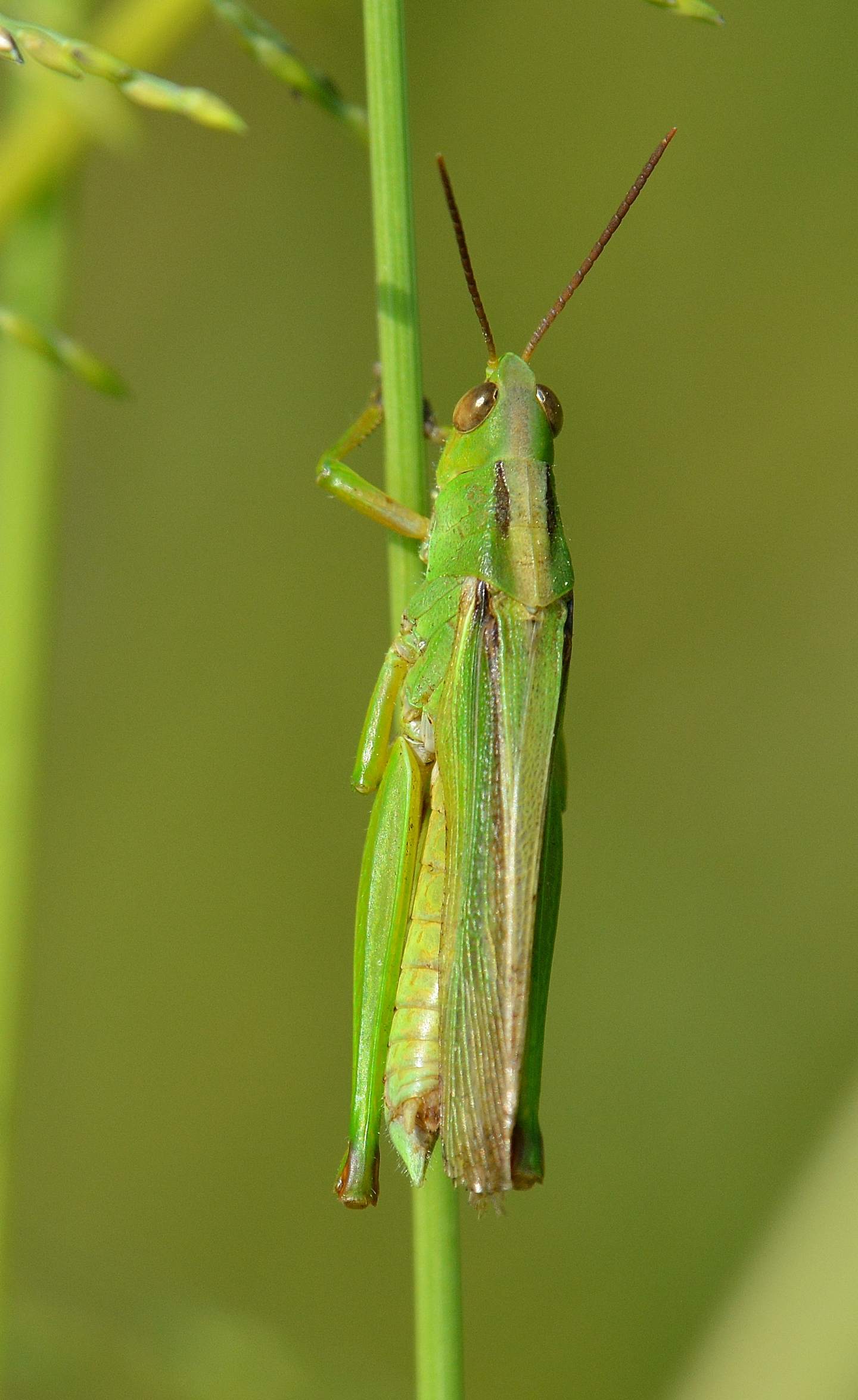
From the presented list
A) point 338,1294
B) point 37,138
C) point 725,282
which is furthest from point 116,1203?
point 725,282

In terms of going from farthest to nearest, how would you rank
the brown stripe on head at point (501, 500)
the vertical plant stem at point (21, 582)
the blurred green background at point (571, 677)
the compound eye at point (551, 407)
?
the blurred green background at point (571, 677), the compound eye at point (551, 407), the brown stripe on head at point (501, 500), the vertical plant stem at point (21, 582)

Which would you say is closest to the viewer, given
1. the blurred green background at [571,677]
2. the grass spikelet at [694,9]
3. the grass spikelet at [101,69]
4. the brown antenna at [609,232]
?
the grass spikelet at [101,69]

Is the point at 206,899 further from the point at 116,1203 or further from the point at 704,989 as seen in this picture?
the point at 704,989

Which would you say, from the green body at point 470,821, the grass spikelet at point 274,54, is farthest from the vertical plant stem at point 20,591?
the green body at point 470,821

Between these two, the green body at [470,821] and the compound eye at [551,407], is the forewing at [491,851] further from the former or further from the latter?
the compound eye at [551,407]

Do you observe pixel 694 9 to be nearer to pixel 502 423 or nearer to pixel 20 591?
pixel 502 423

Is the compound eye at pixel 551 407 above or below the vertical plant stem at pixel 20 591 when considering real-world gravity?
above

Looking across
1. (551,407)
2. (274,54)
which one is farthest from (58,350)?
(551,407)
